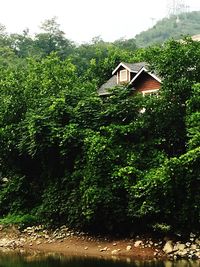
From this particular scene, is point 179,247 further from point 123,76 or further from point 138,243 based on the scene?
point 123,76

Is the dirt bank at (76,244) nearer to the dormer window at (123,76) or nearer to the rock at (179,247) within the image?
the rock at (179,247)

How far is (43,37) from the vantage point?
230 feet

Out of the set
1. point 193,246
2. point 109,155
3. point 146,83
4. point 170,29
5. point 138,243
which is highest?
point 170,29

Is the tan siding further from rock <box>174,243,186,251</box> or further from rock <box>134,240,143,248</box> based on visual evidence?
rock <box>174,243,186,251</box>

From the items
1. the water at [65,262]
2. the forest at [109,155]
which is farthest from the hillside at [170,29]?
the water at [65,262]

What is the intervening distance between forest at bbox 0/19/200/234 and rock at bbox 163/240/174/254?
22.7 inches

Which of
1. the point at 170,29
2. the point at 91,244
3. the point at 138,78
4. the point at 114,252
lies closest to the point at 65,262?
the point at 114,252

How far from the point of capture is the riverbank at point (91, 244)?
17645 millimetres

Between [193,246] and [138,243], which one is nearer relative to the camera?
[193,246]

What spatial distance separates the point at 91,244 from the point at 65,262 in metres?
2.58

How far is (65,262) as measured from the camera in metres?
17.9

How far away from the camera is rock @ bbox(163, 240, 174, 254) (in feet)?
57.8

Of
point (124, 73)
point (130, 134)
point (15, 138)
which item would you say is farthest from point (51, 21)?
point (130, 134)

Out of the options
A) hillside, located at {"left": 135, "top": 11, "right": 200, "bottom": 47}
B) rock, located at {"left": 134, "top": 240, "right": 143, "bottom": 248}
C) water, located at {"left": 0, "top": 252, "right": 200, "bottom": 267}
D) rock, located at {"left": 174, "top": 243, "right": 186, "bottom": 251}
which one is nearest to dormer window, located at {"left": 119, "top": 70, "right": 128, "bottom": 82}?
rock, located at {"left": 134, "top": 240, "right": 143, "bottom": 248}
